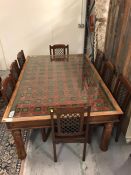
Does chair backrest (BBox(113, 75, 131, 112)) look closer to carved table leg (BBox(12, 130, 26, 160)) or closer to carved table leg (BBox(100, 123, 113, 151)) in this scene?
carved table leg (BBox(100, 123, 113, 151))

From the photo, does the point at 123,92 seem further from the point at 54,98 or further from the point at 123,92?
the point at 54,98

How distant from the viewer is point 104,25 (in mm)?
2820

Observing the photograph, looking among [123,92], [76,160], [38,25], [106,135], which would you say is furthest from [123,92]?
[38,25]

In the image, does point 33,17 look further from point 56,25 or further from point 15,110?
point 15,110

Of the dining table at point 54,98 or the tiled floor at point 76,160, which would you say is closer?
the dining table at point 54,98

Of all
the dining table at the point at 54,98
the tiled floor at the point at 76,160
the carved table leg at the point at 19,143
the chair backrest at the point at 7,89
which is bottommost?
the tiled floor at the point at 76,160

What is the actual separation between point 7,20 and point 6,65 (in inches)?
48.7

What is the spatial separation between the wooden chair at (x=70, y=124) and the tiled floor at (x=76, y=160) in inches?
16.1

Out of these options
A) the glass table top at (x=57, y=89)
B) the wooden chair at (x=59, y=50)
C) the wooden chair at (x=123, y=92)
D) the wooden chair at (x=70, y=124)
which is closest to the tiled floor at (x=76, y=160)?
the wooden chair at (x=123, y=92)

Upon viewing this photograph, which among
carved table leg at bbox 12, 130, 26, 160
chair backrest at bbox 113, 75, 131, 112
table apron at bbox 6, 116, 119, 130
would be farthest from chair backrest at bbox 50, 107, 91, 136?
chair backrest at bbox 113, 75, 131, 112

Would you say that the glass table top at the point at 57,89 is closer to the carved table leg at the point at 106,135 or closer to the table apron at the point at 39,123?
the table apron at the point at 39,123

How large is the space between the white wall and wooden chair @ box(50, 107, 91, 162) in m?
3.02

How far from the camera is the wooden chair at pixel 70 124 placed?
1284mm

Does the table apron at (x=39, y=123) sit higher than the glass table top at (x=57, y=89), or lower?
lower
